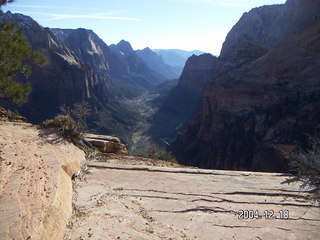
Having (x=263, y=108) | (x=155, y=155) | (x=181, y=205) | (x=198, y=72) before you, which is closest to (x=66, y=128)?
(x=181, y=205)

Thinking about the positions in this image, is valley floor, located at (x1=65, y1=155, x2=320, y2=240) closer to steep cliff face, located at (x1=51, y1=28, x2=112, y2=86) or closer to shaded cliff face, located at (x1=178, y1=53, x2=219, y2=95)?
shaded cliff face, located at (x1=178, y1=53, x2=219, y2=95)

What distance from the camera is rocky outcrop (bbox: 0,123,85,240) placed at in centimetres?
436

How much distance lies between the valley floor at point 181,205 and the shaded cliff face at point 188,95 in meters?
92.3

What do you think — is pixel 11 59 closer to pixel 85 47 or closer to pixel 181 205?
pixel 181 205

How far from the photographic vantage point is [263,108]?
157 feet

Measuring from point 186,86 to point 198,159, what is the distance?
80.9 meters

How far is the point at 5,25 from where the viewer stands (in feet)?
27.9

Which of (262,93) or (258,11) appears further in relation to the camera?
(258,11)

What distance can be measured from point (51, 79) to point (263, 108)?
181 ft

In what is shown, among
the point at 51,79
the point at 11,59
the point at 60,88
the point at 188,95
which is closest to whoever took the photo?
the point at 11,59

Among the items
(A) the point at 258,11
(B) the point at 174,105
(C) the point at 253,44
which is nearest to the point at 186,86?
(B) the point at 174,105

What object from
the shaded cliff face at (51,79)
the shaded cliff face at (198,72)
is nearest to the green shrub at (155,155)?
the shaded cliff face at (51,79)

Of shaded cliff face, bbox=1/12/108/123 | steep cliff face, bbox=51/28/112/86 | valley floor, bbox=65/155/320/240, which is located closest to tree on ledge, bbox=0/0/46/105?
valley floor, bbox=65/155/320/240

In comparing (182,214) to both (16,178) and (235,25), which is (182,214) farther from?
(235,25)
